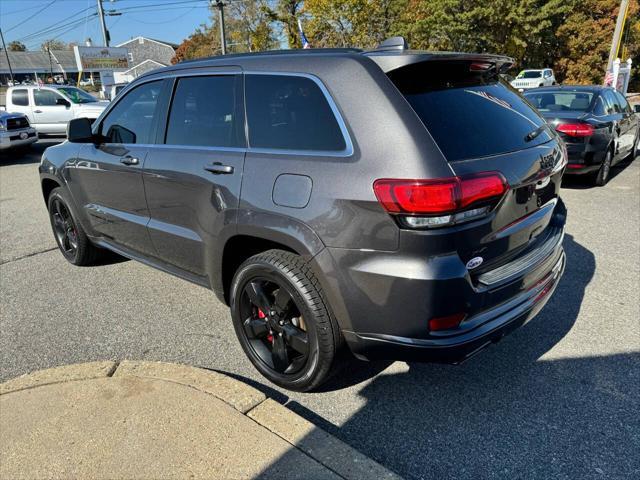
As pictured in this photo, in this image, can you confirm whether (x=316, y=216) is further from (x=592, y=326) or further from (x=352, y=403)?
(x=592, y=326)

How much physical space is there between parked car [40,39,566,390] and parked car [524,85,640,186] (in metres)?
4.76

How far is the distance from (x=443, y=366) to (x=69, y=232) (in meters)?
3.89

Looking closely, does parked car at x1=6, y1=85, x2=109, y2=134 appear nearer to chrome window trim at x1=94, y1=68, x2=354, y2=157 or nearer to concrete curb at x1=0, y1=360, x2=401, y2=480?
chrome window trim at x1=94, y1=68, x2=354, y2=157

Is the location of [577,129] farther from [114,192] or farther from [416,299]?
[114,192]

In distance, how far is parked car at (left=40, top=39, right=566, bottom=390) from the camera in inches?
82.2

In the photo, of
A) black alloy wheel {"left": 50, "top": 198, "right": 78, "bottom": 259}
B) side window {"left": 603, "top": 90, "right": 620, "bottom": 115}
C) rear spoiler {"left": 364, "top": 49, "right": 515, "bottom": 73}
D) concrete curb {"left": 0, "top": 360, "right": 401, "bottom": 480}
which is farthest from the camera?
side window {"left": 603, "top": 90, "right": 620, "bottom": 115}

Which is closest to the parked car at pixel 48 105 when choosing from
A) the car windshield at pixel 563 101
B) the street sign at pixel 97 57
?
the car windshield at pixel 563 101

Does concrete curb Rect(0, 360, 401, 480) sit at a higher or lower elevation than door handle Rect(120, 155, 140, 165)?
lower

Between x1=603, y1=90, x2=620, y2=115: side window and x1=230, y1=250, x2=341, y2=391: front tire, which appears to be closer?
x1=230, y1=250, x2=341, y2=391: front tire

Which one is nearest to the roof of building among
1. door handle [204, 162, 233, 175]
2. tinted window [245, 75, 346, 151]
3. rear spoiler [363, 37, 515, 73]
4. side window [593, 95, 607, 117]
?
side window [593, 95, 607, 117]

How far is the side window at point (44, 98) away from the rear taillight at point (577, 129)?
14642 mm

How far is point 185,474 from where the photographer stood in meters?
2.10

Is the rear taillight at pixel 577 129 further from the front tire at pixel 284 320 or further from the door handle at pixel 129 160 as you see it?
the door handle at pixel 129 160

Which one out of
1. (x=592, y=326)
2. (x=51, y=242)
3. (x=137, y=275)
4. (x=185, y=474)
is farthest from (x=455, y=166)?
(x=51, y=242)
